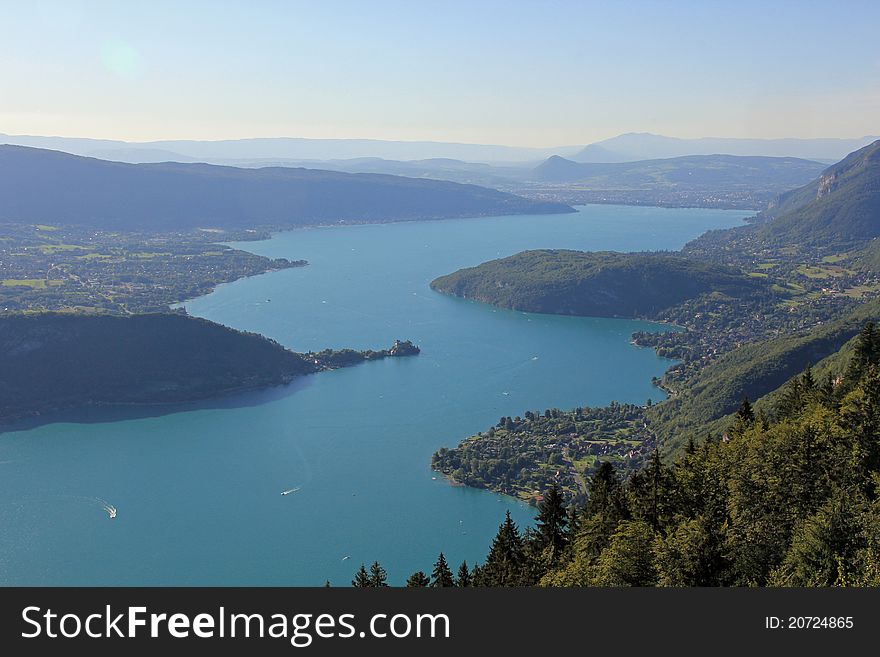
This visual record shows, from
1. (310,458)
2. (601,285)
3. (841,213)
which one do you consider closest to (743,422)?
(310,458)

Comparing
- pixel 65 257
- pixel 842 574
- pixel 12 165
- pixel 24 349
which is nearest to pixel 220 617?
pixel 842 574

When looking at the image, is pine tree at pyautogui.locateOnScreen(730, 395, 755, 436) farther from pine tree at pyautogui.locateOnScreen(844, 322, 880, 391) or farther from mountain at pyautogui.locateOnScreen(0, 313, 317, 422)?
mountain at pyautogui.locateOnScreen(0, 313, 317, 422)

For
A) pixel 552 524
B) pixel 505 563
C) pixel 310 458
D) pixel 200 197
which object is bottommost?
pixel 310 458

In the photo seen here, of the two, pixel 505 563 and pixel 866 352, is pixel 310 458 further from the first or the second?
pixel 866 352

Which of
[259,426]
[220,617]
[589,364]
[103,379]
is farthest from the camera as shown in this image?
[589,364]

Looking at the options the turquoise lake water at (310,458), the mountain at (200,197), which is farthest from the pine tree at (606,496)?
the mountain at (200,197)

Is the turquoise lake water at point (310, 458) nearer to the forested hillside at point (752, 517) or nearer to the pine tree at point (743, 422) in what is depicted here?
the pine tree at point (743, 422)

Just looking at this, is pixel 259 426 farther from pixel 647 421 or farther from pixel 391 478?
pixel 647 421

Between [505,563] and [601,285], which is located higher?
[601,285]
